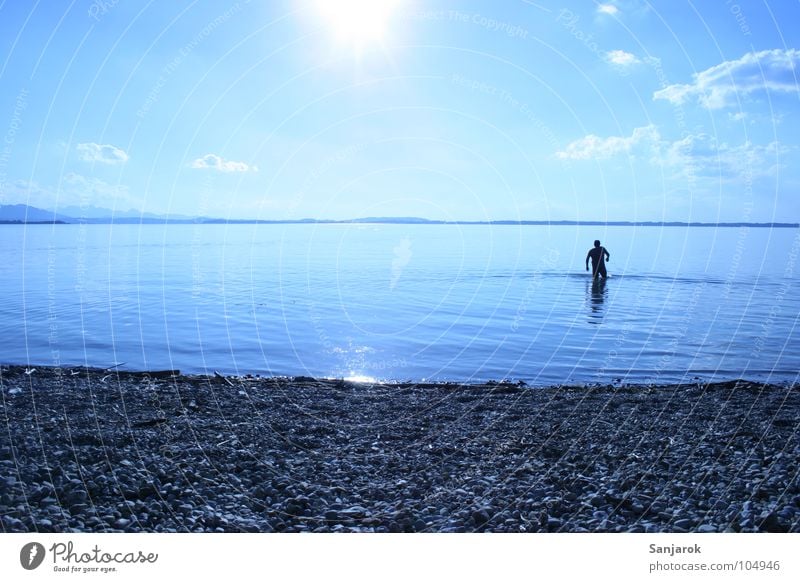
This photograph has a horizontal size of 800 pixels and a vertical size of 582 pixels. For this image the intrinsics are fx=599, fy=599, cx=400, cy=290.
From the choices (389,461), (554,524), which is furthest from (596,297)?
(554,524)

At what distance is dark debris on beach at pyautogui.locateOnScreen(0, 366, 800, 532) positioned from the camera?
7.31m

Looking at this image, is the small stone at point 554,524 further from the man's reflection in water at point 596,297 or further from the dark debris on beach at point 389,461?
the man's reflection in water at point 596,297

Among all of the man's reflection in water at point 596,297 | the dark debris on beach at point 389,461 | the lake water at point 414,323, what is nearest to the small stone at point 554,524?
the dark debris on beach at point 389,461

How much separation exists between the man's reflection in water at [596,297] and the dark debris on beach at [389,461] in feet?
41.7

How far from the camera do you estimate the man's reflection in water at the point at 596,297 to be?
2767cm

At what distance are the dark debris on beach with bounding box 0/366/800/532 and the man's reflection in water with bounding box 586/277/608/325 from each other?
41.7 feet

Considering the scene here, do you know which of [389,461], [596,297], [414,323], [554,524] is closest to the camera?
[554,524]

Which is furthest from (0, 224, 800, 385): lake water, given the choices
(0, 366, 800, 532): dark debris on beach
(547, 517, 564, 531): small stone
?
(547, 517, 564, 531): small stone

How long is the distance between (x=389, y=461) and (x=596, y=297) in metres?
27.5

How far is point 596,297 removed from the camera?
1357 inches

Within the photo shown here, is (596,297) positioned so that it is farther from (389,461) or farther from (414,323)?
(389,461)

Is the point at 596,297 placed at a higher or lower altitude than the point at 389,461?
higher

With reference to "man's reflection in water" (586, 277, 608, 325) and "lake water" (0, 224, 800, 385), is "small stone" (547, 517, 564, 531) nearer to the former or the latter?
"lake water" (0, 224, 800, 385)

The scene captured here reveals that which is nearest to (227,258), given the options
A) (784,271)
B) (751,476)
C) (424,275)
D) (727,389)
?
(424,275)
